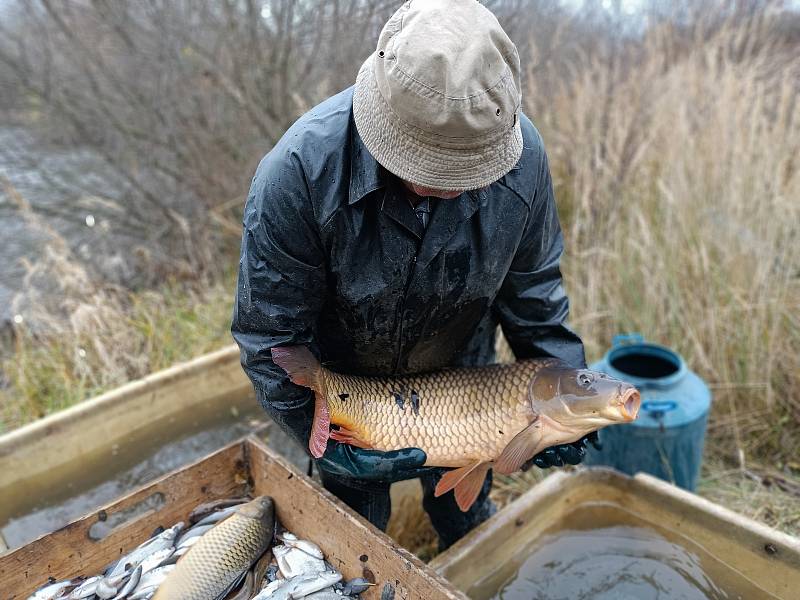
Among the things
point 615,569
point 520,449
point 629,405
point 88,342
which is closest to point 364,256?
point 520,449

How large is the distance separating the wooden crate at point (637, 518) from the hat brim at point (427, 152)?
3.81ft

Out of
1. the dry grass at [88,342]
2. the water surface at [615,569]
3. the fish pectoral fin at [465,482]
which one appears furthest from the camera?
the dry grass at [88,342]

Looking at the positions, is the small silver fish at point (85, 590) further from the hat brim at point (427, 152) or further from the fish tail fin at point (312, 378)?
the hat brim at point (427, 152)

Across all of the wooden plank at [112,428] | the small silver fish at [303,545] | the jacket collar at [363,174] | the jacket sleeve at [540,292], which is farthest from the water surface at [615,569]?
the wooden plank at [112,428]

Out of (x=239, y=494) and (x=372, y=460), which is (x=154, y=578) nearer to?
(x=239, y=494)

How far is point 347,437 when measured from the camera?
1909mm

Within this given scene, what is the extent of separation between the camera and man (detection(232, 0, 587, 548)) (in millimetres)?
1331

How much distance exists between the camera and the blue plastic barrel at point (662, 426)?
2.62 m

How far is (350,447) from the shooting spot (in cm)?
194

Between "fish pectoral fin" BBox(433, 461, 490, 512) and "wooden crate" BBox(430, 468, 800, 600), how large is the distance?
21 cm

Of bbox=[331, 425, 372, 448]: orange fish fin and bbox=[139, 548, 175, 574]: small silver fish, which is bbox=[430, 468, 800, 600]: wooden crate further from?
bbox=[139, 548, 175, 574]: small silver fish

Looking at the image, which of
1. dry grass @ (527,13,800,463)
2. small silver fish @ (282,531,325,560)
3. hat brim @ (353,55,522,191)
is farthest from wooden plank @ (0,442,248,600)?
dry grass @ (527,13,800,463)

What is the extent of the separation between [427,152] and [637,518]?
158 cm

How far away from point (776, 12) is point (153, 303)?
184 inches
